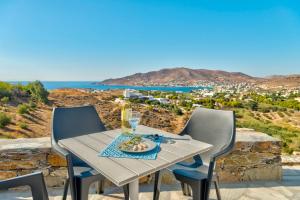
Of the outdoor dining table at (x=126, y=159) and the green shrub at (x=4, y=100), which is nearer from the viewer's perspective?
the outdoor dining table at (x=126, y=159)

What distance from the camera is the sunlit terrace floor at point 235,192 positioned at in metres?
1.88

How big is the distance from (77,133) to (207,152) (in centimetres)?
121

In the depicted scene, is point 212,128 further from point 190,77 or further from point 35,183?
point 190,77

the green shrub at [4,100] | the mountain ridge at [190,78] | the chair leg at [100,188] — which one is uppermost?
the mountain ridge at [190,78]

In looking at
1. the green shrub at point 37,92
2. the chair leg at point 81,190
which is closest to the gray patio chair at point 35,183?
the chair leg at point 81,190

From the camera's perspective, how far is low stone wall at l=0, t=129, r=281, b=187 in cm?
191

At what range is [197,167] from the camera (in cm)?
166

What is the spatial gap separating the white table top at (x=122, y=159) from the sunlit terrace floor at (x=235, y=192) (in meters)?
0.69

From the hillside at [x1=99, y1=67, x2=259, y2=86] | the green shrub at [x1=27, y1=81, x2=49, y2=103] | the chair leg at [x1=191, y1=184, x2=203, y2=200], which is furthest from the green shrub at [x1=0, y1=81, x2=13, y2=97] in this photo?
the hillside at [x1=99, y1=67, x2=259, y2=86]

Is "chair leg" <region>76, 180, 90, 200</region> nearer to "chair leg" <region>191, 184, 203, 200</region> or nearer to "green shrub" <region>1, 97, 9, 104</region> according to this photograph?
"chair leg" <region>191, 184, 203, 200</region>

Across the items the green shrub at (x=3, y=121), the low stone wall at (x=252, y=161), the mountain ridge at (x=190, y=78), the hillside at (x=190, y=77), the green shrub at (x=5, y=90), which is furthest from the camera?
the hillside at (x=190, y=77)

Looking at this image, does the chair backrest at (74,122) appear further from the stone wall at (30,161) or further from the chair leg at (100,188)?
the chair leg at (100,188)

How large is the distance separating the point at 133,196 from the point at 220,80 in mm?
49555

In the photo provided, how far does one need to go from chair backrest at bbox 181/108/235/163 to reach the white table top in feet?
1.49
